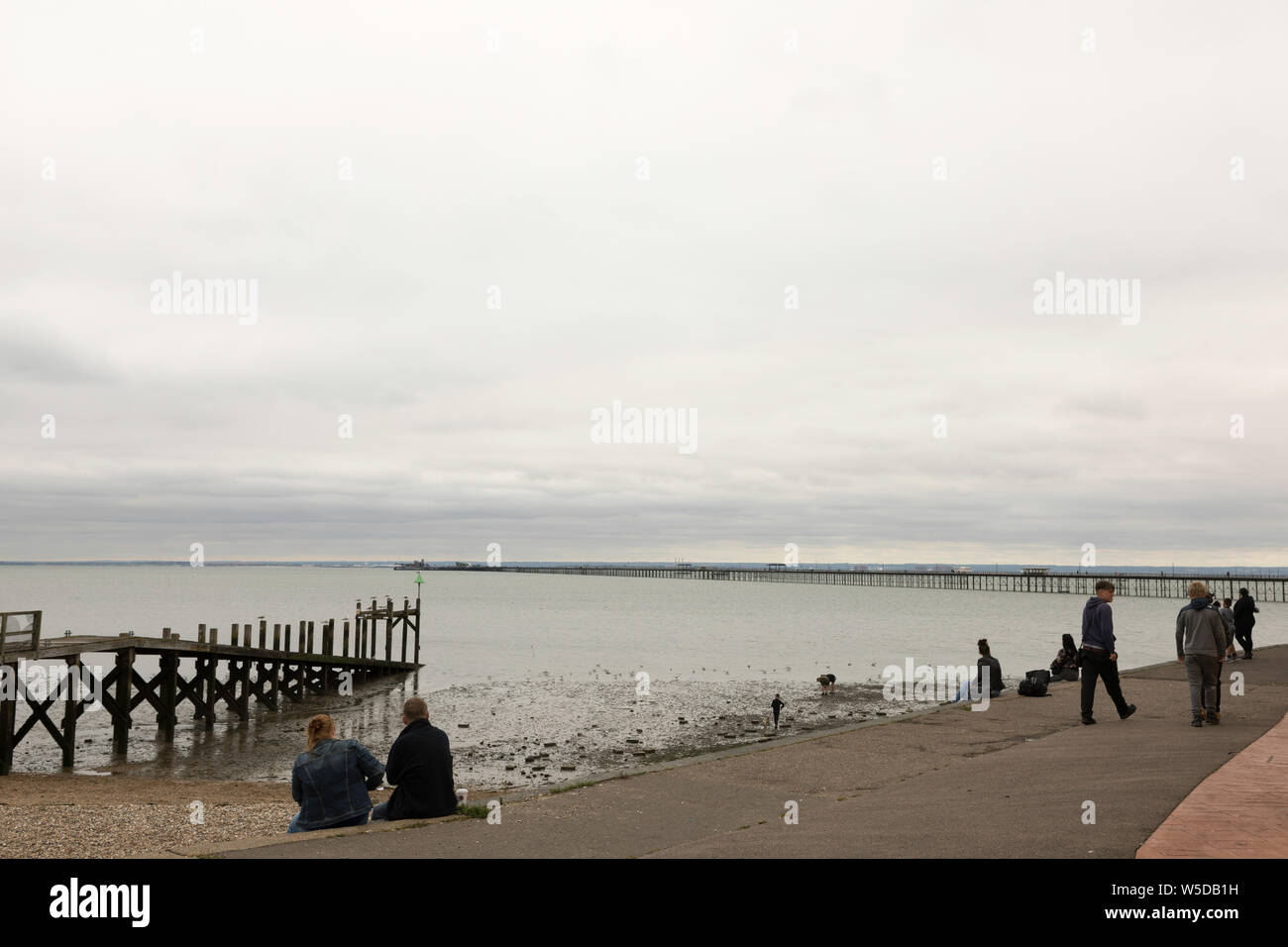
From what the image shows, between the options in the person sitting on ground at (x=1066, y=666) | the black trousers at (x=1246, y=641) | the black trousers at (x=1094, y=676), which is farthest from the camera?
the black trousers at (x=1246, y=641)

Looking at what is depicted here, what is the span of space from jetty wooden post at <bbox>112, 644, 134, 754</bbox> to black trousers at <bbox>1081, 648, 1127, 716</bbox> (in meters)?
21.1

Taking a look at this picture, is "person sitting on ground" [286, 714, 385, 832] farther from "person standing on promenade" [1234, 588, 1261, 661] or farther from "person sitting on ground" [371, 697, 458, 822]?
"person standing on promenade" [1234, 588, 1261, 661]

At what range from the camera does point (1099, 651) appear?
12.5 metres

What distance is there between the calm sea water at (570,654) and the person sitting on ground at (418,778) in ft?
32.3

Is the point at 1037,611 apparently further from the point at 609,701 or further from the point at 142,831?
the point at 142,831

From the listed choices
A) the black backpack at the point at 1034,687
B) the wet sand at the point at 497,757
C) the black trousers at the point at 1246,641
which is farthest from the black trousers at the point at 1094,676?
the black trousers at the point at 1246,641

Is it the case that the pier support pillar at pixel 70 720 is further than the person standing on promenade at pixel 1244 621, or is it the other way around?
the person standing on promenade at pixel 1244 621

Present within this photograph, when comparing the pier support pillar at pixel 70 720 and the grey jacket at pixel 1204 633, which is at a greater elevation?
the grey jacket at pixel 1204 633

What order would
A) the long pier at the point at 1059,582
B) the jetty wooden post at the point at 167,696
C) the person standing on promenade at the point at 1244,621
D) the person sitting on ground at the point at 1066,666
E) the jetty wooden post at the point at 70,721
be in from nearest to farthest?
1. the jetty wooden post at the point at 70,721
2. the person sitting on ground at the point at 1066,666
3. the person standing on promenade at the point at 1244,621
4. the jetty wooden post at the point at 167,696
5. the long pier at the point at 1059,582

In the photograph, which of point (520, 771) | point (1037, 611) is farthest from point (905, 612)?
point (520, 771)

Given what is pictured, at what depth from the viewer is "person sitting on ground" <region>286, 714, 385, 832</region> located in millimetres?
7938

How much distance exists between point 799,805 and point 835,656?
37.6m

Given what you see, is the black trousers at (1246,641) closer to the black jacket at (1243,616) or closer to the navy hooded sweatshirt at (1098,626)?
the black jacket at (1243,616)

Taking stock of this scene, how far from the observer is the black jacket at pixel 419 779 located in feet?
26.6
